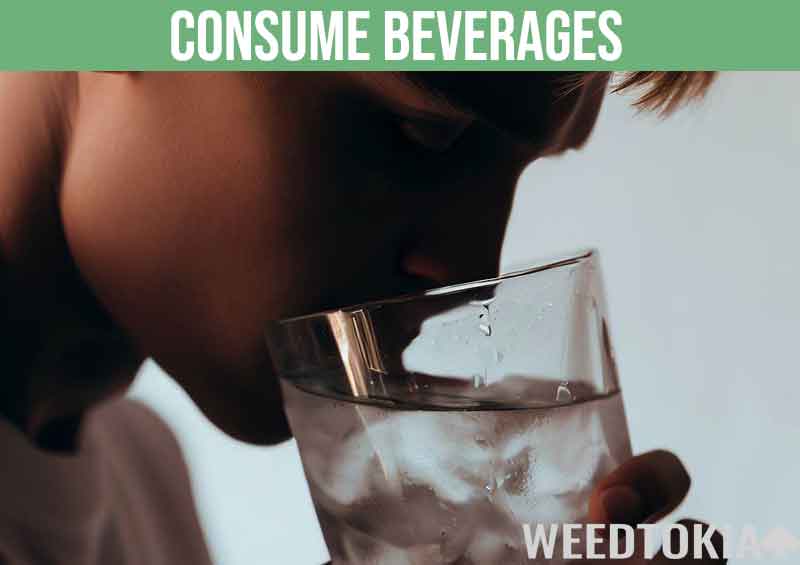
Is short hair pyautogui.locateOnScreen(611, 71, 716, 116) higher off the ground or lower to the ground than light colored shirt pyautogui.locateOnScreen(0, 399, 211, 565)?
higher

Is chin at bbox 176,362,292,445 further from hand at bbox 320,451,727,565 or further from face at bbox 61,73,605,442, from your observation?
hand at bbox 320,451,727,565

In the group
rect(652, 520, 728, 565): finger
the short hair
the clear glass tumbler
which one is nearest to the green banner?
the short hair

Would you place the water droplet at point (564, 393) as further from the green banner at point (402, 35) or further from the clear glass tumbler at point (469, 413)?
the green banner at point (402, 35)

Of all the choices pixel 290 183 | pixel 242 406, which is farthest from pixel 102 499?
pixel 290 183

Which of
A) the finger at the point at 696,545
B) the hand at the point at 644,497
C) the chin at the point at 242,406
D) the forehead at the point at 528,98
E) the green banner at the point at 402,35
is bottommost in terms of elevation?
the finger at the point at 696,545

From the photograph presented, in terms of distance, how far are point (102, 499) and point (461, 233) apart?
288mm

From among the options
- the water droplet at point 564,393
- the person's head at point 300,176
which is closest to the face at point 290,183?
the person's head at point 300,176

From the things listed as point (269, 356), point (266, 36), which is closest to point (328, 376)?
point (269, 356)

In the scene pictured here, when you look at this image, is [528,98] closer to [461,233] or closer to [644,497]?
[461,233]

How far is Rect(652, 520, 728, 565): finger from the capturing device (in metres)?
0.49

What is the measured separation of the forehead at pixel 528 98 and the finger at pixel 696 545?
24cm

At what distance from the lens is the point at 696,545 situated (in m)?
0.50

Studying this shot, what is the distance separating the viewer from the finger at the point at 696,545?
19.3 inches

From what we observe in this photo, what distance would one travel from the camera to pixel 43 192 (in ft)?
1.74
